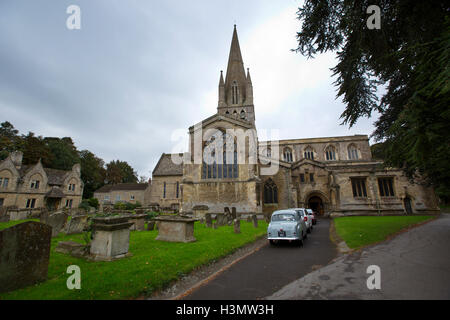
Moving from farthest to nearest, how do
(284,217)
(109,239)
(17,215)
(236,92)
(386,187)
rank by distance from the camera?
(236,92) < (386,187) < (17,215) < (284,217) < (109,239)

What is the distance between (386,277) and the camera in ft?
14.3

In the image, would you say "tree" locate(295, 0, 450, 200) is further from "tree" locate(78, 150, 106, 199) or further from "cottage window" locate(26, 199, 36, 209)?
"tree" locate(78, 150, 106, 199)

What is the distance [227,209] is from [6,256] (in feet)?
56.9

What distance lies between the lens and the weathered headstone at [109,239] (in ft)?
18.7

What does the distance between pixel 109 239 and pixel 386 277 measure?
7.52m

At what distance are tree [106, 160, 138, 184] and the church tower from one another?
4125cm

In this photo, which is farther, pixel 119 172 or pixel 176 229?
pixel 119 172

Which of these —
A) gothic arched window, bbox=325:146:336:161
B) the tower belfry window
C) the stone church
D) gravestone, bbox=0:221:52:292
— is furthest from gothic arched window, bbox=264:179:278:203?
gravestone, bbox=0:221:52:292

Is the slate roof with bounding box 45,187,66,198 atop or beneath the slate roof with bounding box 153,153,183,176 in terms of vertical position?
beneath

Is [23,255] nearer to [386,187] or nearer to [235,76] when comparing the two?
[386,187]

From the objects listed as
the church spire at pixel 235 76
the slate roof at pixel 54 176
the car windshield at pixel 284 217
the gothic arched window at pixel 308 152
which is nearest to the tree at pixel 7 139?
the slate roof at pixel 54 176

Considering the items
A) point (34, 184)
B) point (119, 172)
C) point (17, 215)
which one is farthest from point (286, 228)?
point (119, 172)

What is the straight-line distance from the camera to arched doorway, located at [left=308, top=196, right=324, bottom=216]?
25.9 m
